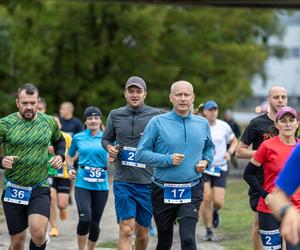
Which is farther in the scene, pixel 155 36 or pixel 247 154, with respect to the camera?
pixel 155 36

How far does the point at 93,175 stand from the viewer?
10102 millimetres

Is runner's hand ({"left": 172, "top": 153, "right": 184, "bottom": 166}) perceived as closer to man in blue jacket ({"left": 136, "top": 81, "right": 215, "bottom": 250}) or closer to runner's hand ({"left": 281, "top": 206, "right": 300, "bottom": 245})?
man in blue jacket ({"left": 136, "top": 81, "right": 215, "bottom": 250})

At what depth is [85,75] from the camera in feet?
107

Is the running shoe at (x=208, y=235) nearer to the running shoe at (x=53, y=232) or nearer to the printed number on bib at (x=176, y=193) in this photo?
the running shoe at (x=53, y=232)

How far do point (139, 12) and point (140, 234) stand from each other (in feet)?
76.6

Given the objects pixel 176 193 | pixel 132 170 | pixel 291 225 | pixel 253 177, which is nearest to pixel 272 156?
pixel 253 177

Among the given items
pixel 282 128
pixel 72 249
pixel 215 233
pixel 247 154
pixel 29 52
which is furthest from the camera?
pixel 29 52

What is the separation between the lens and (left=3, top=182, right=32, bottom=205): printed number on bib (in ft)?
27.0

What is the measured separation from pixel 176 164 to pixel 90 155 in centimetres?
273

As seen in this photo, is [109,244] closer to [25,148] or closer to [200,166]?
[25,148]

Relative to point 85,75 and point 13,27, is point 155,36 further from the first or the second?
point 13,27

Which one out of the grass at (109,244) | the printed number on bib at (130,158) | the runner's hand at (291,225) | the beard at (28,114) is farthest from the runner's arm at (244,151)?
the runner's hand at (291,225)

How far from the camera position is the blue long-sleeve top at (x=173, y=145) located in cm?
798

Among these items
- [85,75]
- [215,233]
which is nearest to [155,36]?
[85,75]
